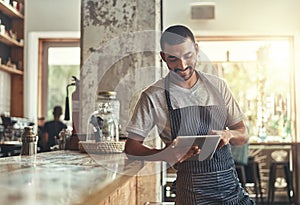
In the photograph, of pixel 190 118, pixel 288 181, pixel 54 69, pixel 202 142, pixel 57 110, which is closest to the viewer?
pixel 202 142

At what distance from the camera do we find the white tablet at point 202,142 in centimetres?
209

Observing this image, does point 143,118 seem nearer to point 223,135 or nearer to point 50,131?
point 223,135

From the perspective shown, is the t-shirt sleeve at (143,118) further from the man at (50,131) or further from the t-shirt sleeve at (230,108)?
the man at (50,131)

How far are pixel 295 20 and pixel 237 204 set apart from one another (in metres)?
5.29

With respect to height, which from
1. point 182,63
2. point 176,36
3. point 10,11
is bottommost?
point 182,63

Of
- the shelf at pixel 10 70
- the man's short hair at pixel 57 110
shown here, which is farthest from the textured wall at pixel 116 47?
the man's short hair at pixel 57 110

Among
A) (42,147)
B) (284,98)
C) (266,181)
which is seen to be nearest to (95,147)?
(42,147)

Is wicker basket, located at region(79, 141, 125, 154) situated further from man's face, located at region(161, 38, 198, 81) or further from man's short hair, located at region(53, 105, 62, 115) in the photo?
man's short hair, located at region(53, 105, 62, 115)

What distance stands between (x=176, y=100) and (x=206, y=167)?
0.32 meters

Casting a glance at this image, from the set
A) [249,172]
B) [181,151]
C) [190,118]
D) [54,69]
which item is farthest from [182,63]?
[54,69]

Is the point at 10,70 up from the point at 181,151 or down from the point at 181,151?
up

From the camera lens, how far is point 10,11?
22.8 feet

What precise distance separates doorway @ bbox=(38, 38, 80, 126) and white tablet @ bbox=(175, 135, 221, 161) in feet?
18.4

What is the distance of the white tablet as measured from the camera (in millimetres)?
2092
